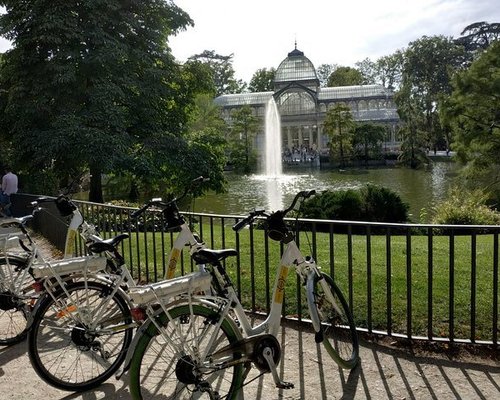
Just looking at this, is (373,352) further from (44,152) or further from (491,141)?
(491,141)

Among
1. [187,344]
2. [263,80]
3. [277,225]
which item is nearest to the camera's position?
[187,344]

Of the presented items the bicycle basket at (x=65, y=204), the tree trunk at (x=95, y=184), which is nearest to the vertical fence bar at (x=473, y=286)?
the bicycle basket at (x=65, y=204)

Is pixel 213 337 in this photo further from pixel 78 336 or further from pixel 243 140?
pixel 243 140

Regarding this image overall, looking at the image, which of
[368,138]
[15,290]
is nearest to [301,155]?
[368,138]

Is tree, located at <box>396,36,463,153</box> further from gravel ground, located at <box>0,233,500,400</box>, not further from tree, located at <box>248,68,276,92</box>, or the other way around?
gravel ground, located at <box>0,233,500,400</box>

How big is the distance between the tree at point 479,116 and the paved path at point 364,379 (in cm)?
1686

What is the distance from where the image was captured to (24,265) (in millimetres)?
4418

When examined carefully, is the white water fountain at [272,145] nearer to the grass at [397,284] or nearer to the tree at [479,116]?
the tree at [479,116]

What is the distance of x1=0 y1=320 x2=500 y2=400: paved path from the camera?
11.1 feet

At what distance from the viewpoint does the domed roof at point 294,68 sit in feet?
215

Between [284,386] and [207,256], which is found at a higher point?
[207,256]

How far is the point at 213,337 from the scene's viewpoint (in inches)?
A: 115

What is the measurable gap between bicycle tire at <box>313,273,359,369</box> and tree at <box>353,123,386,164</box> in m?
45.8

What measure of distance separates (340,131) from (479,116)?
28.8 meters
